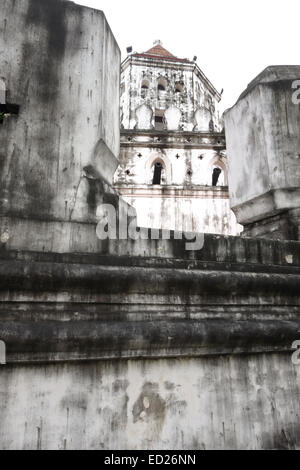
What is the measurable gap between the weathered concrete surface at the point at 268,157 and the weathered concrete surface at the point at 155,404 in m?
1.17

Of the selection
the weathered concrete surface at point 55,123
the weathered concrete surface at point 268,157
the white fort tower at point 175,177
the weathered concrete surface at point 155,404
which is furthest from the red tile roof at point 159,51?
the weathered concrete surface at point 155,404

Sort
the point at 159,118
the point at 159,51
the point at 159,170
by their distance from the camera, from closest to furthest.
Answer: the point at 159,170, the point at 159,118, the point at 159,51

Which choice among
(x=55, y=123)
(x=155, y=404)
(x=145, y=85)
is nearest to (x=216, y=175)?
(x=145, y=85)

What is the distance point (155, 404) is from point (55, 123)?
1.74 metres

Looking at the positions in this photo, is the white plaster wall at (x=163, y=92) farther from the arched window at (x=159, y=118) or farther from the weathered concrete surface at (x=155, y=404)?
the weathered concrete surface at (x=155, y=404)

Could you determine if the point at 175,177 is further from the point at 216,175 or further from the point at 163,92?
the point at 163,92

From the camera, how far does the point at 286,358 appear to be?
2.23 m

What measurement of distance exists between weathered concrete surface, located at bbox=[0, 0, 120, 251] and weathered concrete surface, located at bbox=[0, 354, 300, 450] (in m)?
0.74

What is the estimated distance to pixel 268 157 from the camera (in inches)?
115

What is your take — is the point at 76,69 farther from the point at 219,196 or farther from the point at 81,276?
the point at 219,196

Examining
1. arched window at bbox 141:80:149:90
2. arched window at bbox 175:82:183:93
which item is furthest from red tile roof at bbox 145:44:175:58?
arched window at bbox 141:80:149:90

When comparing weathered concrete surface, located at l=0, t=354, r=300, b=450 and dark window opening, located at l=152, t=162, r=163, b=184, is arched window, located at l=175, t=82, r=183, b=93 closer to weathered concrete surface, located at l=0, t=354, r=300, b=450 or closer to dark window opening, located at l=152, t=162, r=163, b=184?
dark window opening, located at l=152, t=162, r=163, b=184

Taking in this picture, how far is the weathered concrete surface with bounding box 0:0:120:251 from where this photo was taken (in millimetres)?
2143
